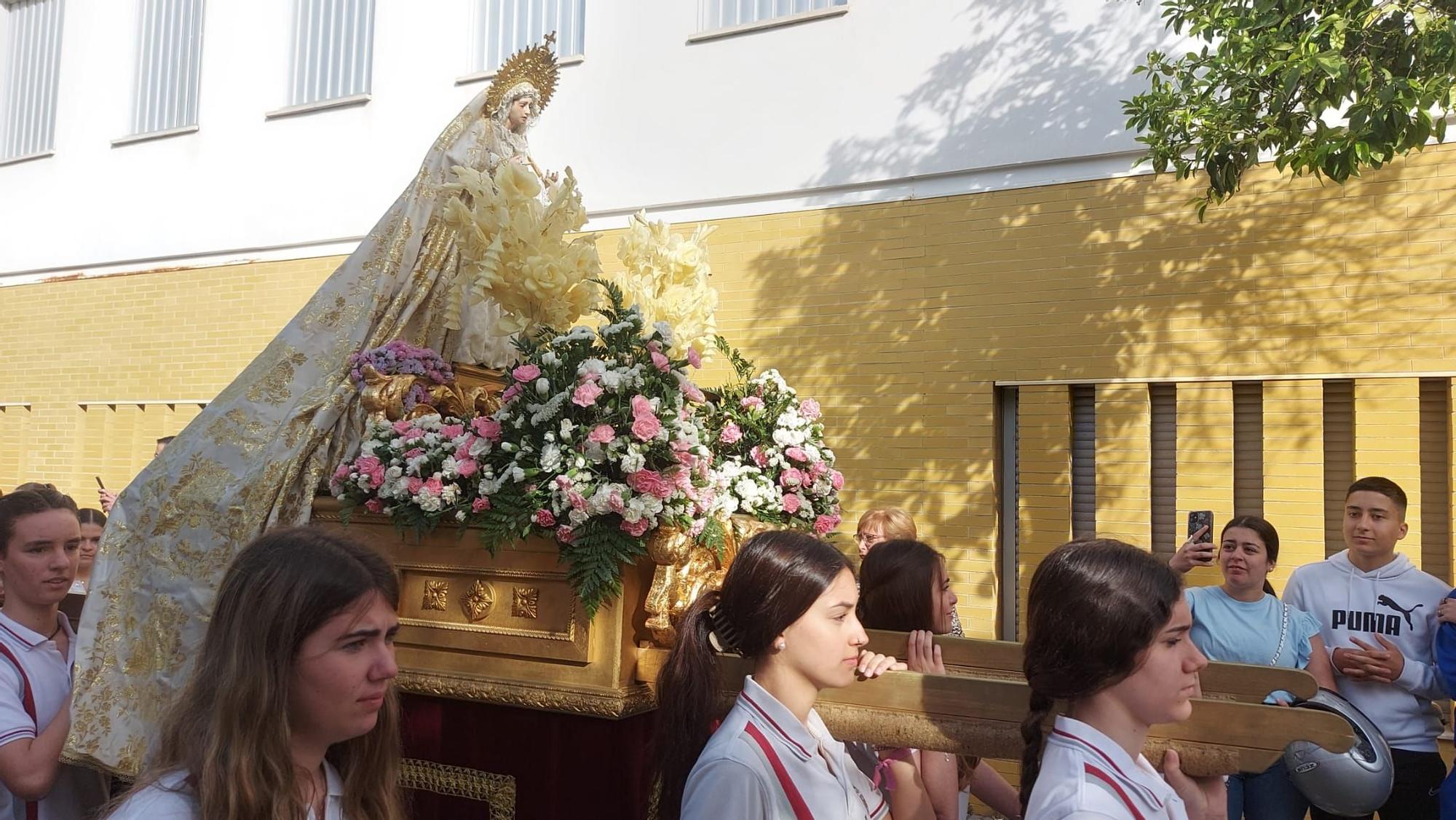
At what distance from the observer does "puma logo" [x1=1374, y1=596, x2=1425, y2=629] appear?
4.35 metres

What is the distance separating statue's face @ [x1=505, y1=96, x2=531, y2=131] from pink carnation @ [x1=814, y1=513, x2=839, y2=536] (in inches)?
82.3

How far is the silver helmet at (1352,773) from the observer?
3.41m

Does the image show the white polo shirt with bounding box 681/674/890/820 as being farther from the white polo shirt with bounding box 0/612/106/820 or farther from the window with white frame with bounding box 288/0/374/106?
the window with white frame with bounding box 288/0/374/106

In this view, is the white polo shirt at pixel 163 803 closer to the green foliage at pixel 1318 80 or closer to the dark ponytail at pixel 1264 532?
the dark ponytail at pixel 1264 532

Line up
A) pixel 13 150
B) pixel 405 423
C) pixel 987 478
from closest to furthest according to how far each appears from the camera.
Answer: pixel 405 423 < pixel 987 478 < pixel 13 150

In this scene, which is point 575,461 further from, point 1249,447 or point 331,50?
point 331,50

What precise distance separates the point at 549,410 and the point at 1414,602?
11.3ft

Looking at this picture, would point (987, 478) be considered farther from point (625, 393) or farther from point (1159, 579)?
point (1159, 579)

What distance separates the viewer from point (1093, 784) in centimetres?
178

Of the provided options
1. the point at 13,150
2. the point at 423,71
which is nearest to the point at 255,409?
the point at 423,71

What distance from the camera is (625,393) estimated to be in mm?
3500

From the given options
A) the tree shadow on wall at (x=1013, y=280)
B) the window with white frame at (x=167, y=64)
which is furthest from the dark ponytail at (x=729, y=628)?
the window with white frame at (x=167, y=64)

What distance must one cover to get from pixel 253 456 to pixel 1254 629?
12.4 feet

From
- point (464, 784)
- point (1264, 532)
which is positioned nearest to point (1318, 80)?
point (1264, 532)
